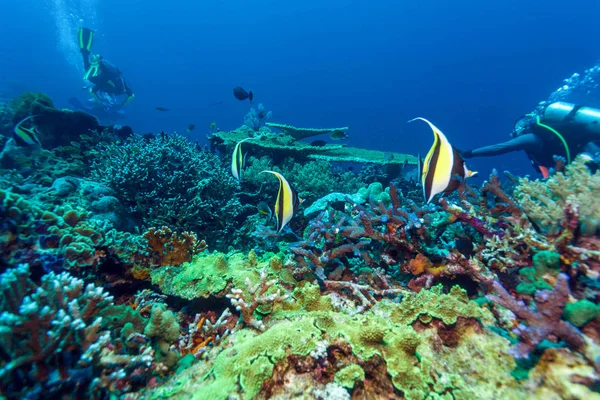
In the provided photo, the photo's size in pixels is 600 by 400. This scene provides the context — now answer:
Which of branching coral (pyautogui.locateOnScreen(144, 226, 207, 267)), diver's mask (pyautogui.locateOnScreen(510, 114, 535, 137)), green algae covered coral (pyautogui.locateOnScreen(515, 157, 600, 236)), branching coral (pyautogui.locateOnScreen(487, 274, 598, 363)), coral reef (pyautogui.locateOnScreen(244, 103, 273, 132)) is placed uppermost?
coral reef (pyautogui.locateOnScreen(244, 103, 273, 132))

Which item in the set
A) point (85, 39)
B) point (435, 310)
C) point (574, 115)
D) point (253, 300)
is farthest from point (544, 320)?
point (85, 39)

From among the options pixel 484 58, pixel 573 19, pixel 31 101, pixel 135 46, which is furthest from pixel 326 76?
pixel 31 101

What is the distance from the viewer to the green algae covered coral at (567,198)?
76.4 inches

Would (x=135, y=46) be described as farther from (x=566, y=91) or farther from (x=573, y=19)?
(x=573, y=19)

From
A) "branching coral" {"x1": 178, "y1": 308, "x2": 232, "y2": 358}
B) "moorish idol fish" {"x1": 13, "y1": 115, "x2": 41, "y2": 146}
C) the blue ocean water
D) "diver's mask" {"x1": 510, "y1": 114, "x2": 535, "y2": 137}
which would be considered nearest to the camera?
"branching coral" {"x1": 178, "y1": 308, "x2": 232, "y2": 358}

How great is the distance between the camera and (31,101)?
7.62 m

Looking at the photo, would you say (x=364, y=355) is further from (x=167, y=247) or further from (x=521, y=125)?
(x=521, y=125)

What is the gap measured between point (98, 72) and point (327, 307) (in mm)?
11615

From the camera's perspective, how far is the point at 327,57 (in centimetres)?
12331

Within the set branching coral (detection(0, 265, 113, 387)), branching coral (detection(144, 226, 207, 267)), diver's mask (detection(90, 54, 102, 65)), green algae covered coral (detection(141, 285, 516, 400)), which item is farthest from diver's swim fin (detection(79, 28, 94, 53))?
green algae covered coral (detection(141, 285, 516, 400))

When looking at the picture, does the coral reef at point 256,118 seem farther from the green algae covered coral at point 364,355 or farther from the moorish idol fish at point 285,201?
the green algae covered coral at point 364,355

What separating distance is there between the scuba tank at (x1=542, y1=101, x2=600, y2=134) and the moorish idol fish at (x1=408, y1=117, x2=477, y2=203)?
7344mm

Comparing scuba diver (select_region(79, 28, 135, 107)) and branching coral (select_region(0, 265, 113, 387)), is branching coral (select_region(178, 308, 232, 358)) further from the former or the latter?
scuba diver (select_region(79, 28, 135, 107))

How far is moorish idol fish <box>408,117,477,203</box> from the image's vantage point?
1911 mm
